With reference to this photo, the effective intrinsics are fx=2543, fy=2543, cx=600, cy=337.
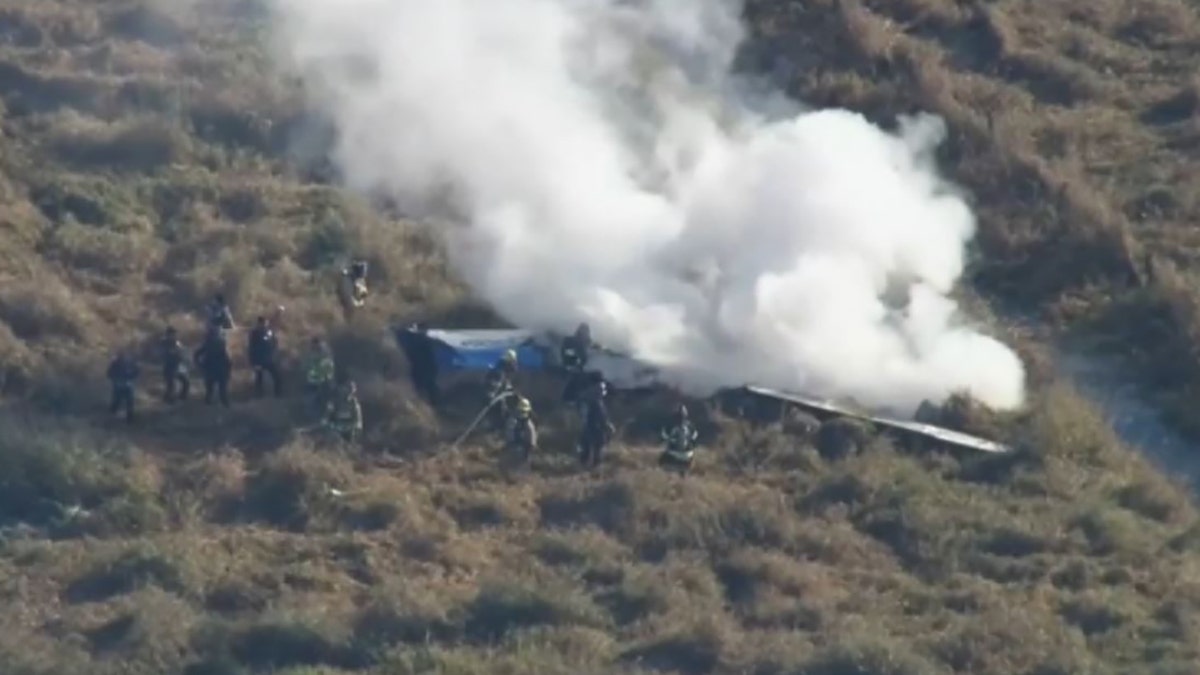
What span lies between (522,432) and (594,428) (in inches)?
29.9

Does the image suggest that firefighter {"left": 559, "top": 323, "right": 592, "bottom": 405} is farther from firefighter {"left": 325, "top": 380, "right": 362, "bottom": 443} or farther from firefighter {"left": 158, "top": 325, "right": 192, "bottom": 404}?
firefighter {"left": 158, "top": 325, "right": 192, "bottom": 404}

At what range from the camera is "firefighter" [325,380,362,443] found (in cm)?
2625

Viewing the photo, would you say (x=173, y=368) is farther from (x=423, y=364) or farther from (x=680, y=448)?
(x=680, y=448)

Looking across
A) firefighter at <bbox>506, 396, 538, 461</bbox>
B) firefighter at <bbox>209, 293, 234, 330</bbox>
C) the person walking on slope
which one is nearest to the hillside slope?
firefighter at <bbox>506, 396, 538, 461</bbox>

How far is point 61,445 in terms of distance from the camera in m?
25.3

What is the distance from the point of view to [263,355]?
1065 inches

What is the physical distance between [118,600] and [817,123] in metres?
10.9

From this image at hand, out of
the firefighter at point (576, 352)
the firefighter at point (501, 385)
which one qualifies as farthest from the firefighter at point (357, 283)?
the firefighter at point (576, 352)

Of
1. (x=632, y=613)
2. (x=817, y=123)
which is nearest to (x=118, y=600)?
(x=632, y=613)

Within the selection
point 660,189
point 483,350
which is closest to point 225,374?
point 483,350

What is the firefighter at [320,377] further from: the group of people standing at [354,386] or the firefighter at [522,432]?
the firefighter at [522,432]

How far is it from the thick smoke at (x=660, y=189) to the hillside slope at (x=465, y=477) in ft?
2.35

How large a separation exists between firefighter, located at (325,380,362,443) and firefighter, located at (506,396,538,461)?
158 cm

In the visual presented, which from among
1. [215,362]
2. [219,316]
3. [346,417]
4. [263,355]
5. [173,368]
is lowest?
[346,417]
